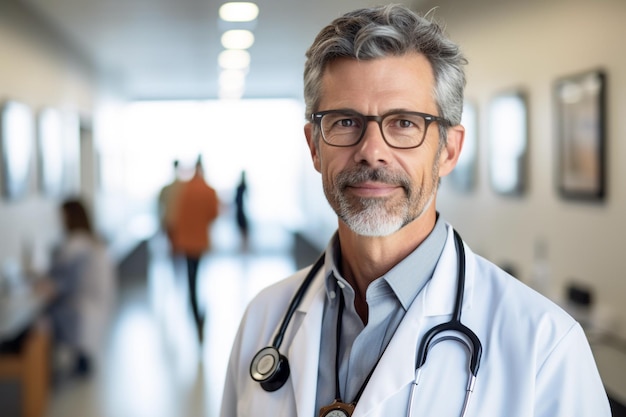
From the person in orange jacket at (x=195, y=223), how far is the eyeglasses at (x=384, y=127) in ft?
17.6

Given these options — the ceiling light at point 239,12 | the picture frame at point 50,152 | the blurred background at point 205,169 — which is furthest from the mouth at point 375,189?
the picture frame at point 50,152

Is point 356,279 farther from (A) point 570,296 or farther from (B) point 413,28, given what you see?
(A) point 570,296

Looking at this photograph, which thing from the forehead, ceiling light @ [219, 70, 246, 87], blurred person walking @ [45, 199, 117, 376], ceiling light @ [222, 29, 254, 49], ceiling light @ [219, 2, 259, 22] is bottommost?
blurred person walking @ [45, 199, 117, 376]

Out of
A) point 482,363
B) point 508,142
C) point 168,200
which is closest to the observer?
point 482,363

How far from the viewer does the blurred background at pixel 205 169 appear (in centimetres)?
365

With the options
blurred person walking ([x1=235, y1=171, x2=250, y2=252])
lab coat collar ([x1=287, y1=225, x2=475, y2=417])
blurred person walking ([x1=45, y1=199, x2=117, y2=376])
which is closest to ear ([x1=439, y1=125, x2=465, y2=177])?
lab coat collar ([x1=287, y1=225, x2=475, y2=417])

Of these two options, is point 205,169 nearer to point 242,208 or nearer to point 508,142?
point 508,142

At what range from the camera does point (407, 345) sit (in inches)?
50.7

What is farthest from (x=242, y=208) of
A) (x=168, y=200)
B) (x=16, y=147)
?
(x=16, y=147)

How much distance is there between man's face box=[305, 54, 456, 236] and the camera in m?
1.29

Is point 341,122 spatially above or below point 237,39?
below

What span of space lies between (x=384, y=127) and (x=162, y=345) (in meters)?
5.59

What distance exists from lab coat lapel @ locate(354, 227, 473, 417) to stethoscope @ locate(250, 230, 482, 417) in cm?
1

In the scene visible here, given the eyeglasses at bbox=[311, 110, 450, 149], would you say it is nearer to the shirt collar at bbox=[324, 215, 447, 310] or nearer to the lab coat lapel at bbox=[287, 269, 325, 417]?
the shirt collar at bbox=[324, 215, 447, 310]
